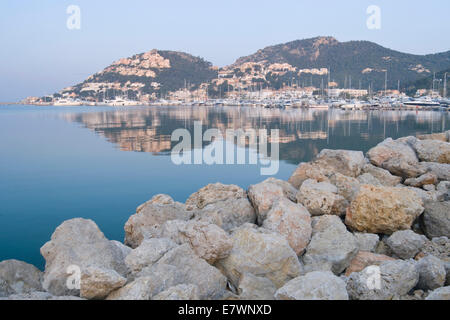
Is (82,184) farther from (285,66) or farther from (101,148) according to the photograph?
(285,66)

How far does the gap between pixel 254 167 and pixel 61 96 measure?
546 feet

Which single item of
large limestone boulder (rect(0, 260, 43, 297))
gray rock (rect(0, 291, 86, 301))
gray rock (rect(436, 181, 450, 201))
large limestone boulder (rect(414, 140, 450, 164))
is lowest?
large limestone boulder (rect(0, 260, 43, 297))

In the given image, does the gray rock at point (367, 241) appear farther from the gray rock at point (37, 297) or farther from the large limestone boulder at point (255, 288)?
the gray rock at point (37, 297)

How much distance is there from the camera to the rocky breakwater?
3.78 m

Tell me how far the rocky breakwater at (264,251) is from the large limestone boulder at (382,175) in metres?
0.70

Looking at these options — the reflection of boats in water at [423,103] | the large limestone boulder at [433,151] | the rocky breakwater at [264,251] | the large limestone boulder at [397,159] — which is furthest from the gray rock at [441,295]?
the reflection of boats in water at [423,103]

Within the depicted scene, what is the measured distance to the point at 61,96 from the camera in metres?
164

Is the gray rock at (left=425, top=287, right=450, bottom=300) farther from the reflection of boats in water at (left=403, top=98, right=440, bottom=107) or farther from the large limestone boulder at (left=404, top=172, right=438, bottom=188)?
the reflection of boats in water at (left=403, top=98, right=440, bottom=107)

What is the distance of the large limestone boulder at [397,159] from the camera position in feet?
26.8

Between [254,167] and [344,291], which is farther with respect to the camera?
[254,167]

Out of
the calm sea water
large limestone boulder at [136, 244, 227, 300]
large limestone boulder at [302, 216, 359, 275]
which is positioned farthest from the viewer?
the calm sea water

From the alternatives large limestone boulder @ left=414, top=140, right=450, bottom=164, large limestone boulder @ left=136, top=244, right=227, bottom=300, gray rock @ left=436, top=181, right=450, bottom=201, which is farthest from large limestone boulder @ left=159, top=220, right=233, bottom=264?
large limestone boulder @ left=414, top=140, right=450, bottom=164

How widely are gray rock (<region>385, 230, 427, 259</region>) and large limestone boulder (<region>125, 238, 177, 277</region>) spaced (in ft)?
9.64
